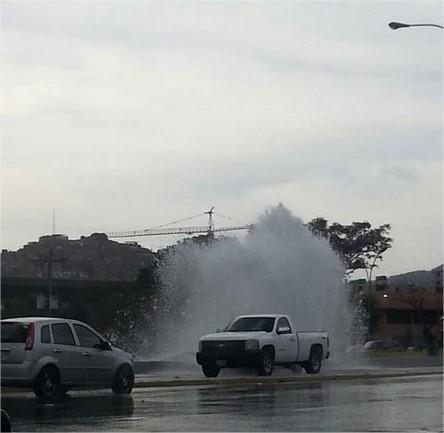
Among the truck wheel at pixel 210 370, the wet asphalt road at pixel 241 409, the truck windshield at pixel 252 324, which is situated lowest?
the wet asphalt road at pixel 241 409

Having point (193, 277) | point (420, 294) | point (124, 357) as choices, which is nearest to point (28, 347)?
point (124, 357)

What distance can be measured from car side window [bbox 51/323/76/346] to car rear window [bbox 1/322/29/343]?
0.57m

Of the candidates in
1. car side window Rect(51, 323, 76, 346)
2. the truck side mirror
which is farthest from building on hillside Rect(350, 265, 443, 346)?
car side window Rect(51, 323, 76, 346)

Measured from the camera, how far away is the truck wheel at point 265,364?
2695cm

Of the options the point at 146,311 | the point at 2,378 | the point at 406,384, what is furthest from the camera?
the point at 146,311

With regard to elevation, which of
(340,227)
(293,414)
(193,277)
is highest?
(340,227)

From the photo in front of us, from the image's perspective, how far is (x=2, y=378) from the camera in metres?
18.8

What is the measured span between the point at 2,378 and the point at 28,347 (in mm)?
671

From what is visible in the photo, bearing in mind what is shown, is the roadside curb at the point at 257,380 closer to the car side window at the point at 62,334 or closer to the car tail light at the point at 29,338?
the car side window at the point at 62,334

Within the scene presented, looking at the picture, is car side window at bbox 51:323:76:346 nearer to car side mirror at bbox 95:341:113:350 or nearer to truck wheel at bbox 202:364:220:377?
car side mirror at bbox 95:341:113:350

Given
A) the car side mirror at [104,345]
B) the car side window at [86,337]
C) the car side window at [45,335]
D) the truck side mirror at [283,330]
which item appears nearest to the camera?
the car side window at [45,335]

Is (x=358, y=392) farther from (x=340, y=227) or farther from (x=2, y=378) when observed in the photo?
(x=340, y=227)

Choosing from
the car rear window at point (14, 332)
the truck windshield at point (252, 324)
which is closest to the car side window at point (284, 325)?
the truck windshield at point (252, 324)

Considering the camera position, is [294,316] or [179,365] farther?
[294,316]
